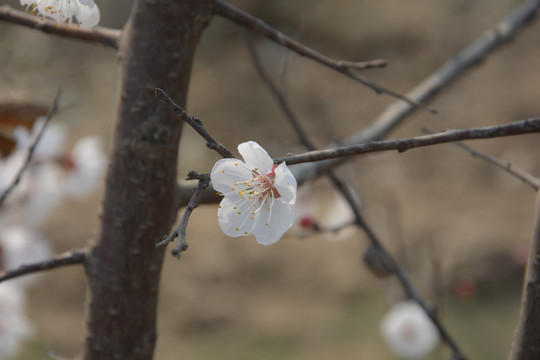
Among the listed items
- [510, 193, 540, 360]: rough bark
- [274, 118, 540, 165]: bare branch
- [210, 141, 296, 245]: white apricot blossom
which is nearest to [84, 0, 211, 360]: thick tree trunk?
[210, 141, 296, 245]: white apricot blossom

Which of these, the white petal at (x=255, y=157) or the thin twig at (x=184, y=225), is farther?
the white petal at (x=255, y=157)

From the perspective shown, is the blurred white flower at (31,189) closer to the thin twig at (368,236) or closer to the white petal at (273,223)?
the thin twig at (368,236)

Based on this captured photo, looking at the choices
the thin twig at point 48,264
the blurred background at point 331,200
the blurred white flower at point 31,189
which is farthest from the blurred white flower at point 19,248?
the thin twig at point 48,264

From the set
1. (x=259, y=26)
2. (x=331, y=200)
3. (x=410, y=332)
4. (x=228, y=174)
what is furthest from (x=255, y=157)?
(x=331, y=200)

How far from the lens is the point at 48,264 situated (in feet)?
1.88

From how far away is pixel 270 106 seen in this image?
386 cm

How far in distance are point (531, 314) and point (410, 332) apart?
57.1 inches

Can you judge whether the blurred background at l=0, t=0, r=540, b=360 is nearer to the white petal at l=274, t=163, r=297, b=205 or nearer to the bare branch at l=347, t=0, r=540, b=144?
the bare branch at l=347, t=0, r=540, b=144

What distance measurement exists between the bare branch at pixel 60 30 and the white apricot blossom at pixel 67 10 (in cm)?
2

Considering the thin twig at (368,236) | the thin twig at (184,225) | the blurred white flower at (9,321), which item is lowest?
the thin twig at (184,225)

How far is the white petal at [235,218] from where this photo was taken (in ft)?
1.41

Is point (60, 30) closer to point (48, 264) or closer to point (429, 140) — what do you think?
point (48, 264)

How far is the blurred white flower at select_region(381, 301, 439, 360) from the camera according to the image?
1.81 metres

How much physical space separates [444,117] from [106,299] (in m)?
3.06
